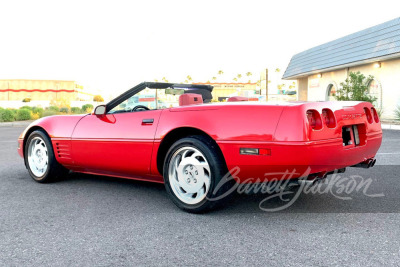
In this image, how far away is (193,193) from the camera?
3.61 meters

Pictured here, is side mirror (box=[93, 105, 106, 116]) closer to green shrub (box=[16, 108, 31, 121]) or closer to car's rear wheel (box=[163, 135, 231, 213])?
car's rear wheel (box=[163, 135, 231, 213])

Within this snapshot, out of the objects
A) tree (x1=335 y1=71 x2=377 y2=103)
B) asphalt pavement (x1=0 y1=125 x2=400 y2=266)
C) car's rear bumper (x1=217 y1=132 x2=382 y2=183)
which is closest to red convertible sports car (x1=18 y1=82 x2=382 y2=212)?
car's rear bumper (x1=217 y1=132 x2=382 y2=183)

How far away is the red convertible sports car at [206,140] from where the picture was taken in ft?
10.3

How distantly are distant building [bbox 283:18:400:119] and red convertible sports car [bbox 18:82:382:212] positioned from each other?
53.6 ft

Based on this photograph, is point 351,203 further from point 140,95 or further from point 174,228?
point 140,95

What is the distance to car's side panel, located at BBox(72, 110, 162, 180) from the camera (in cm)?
394

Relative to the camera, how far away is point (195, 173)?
3.57 metres

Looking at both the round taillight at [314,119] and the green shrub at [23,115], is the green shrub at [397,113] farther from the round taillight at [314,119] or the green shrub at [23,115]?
the green shrub at [23,115]

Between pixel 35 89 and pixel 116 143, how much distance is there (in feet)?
357

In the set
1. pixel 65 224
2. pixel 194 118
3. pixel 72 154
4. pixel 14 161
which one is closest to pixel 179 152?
pixel 194 118

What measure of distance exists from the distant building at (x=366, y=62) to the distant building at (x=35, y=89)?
86.9 m

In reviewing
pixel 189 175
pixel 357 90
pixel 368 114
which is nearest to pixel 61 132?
pixel 189 175

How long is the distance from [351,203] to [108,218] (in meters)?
2.36

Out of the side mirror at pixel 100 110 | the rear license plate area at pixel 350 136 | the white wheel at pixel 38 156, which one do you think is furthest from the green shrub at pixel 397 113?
the white wheel at pixel 38 156
